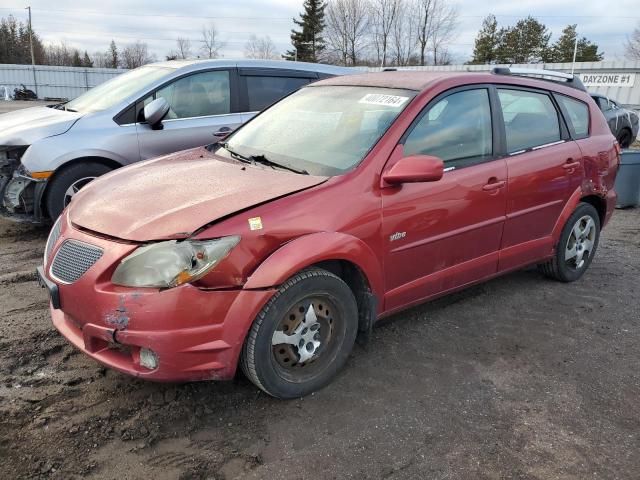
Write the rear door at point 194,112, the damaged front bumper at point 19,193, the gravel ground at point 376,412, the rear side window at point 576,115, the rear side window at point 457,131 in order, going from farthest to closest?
the rear door at point 194,112, the damaged front bumper at point 19,193, the rear side window at point 576,115, the rear side window at point 457,131, the gravel ground at point 376,412

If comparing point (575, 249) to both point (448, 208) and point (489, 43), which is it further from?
point (489, 43)

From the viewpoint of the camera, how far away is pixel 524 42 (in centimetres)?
5794

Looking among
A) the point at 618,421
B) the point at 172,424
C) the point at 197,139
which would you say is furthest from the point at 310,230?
the point at 197,139

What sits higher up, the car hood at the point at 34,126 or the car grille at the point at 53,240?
the car hood at the point at 34,126

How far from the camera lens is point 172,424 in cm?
267

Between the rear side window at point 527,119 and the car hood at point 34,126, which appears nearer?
the rear side window at point 527,119

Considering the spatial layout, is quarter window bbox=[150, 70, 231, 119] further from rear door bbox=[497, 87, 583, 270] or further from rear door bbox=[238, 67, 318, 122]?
rear door bbox=[497, 87, 583, 270]

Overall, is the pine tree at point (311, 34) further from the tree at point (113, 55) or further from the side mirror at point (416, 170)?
the side mirror at point (416, 170)

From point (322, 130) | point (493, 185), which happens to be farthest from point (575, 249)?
point (322, 130)

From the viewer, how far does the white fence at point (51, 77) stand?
120ft

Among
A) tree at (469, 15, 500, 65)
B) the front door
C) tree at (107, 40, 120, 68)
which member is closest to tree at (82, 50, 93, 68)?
tree at (107, 40, 120, 68)

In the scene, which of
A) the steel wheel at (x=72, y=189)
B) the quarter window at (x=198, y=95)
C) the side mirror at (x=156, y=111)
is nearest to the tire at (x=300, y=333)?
the side mirror at (x=156, y=111)

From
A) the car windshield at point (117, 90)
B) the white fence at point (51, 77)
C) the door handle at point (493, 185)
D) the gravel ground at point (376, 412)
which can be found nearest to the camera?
the gravel ground at point (376, 412)

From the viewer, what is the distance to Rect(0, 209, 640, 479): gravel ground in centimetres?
243
